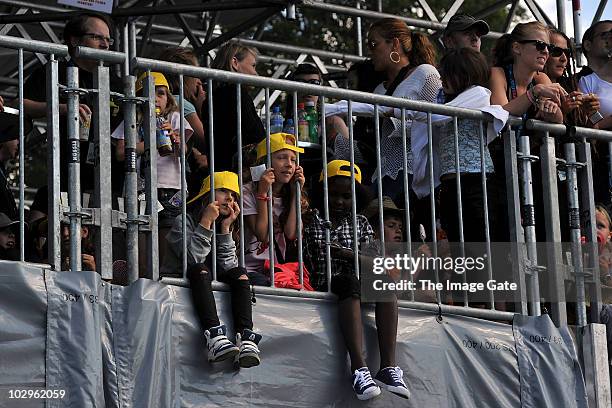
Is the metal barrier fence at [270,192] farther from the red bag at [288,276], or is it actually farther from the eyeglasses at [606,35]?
the eyeglasses at [606,35]

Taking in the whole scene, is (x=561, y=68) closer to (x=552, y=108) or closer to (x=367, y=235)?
(x=552, y=108)

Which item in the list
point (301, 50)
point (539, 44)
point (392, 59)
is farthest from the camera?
point (301, 50)

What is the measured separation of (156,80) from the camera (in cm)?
Answer: 741

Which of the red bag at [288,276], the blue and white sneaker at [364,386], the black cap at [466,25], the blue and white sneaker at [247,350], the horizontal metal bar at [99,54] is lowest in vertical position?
the blue and white sneaker at [364,386]

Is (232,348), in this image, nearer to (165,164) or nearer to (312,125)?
(165,164)

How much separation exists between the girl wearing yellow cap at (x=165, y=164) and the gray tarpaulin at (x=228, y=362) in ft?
1.88

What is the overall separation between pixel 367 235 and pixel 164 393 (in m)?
1.55

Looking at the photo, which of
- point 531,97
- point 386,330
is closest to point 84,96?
point 386,330

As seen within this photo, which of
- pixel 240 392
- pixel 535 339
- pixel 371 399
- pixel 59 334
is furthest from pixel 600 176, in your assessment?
pixel 59 334

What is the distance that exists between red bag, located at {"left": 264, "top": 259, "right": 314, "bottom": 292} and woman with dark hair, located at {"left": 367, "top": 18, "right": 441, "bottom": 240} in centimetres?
89

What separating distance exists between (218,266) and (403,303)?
3.49ft

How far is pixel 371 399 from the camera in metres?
7.20

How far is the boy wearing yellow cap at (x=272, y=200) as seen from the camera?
23.8 feet
